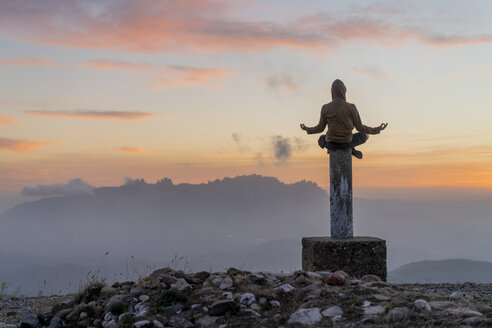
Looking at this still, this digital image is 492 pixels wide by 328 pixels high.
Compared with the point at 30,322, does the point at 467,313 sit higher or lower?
higher

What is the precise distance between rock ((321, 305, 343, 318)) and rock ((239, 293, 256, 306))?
115 centimetres

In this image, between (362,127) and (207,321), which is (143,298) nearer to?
(207,321)

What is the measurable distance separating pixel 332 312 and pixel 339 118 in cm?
651

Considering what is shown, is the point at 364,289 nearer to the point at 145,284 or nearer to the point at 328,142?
the point at 145,284

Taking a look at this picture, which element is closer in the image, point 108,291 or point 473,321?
point 473,321

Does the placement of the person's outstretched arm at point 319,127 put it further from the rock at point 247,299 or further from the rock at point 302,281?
the rock at point 247,299

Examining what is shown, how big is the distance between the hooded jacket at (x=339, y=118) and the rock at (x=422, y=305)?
6.01 m

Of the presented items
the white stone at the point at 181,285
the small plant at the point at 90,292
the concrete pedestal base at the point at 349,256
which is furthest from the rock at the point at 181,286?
the concrete pedestal base at the point at 349,256

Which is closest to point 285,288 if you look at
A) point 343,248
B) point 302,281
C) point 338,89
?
point 302,281

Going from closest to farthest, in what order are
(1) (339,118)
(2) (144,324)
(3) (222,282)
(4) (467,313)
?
(4) (467,313) < (2) (144,324) < (3) (222,282) < (1) (339,118)

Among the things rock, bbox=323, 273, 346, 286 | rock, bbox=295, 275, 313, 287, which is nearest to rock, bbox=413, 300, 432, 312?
rock, bbox=323, 273, 346, 286

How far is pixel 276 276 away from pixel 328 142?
4502 millimetres

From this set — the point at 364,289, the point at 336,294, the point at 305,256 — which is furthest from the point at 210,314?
the point at 305,256

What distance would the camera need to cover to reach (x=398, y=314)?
710 centimetres
